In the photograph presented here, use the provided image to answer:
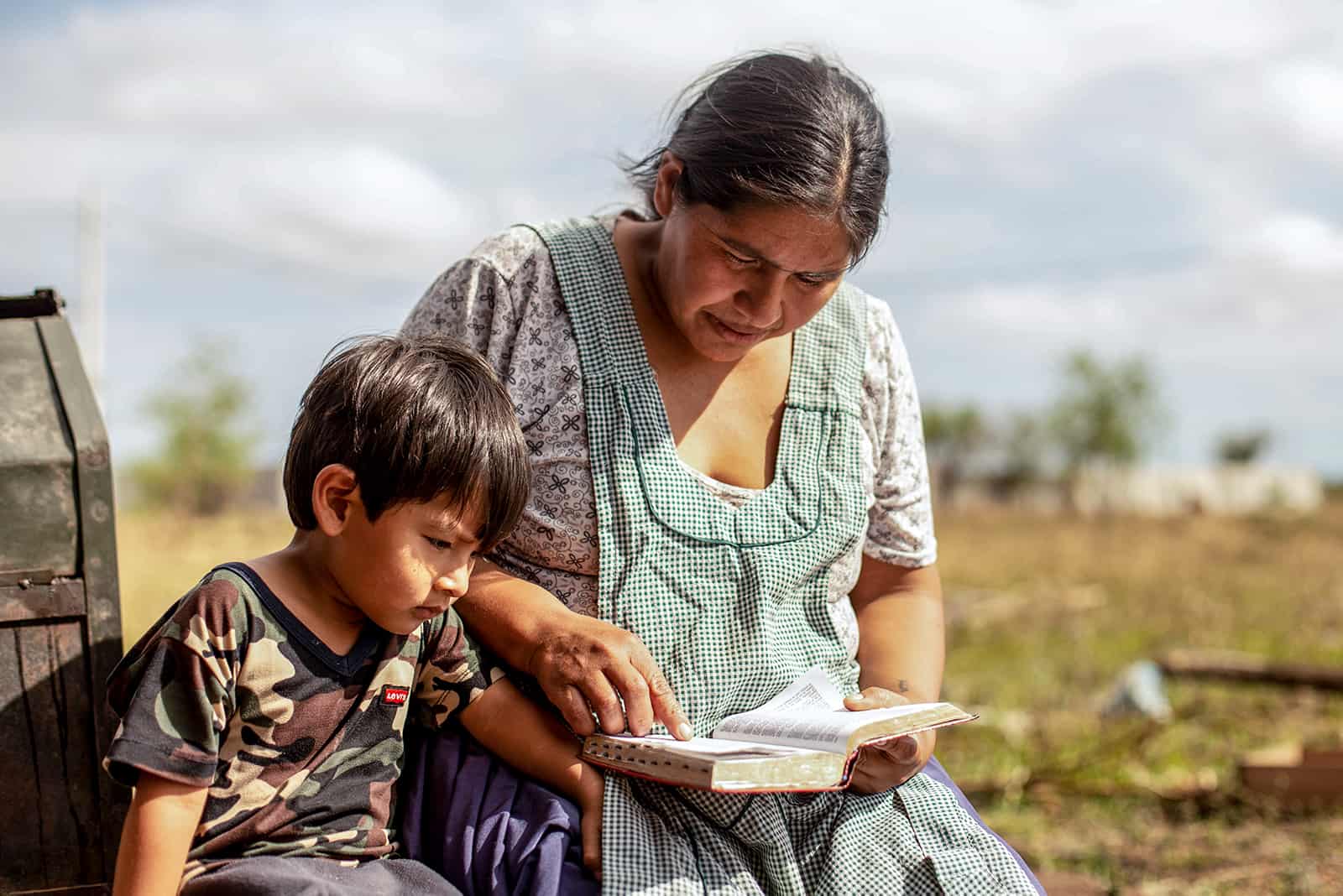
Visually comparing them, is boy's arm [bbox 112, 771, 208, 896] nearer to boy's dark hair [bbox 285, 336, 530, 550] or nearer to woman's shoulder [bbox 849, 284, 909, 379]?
boy's dark hair [bbox 285, 336, 530, 550]

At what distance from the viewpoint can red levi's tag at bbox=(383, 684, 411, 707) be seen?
76.1 inches

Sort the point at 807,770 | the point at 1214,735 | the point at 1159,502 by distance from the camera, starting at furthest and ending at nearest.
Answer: the point at 1159,502 < the point at 1214,735 < the point at 807,770

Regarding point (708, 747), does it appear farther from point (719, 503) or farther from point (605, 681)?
point (719, 503)

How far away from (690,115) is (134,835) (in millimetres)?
1469

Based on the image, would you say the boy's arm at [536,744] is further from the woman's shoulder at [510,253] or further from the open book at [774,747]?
the woman's shoulder at [510,253]

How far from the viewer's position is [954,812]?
2.10 m

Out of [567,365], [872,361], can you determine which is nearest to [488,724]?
[567,365]

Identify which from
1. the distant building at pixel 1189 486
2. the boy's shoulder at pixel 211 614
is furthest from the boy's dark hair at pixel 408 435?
the distant building at pixel 1189 486

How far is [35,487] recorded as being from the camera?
1.97 meters

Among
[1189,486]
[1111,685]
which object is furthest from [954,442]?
[1111,685]

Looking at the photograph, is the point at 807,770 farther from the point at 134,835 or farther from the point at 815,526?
the point at 134,835

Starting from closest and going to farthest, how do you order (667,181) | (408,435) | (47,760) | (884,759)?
(408,435)
(47,760)
(884,759)
(667,181)

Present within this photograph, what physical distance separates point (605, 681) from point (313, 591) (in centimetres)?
45

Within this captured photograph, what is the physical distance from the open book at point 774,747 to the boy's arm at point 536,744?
39mm
